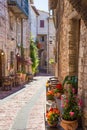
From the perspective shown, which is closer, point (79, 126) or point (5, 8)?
point (79, 126)

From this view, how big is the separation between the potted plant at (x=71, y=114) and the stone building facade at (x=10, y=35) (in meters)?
11.4

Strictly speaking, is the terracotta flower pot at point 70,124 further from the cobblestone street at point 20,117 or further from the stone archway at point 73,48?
the cobblestone street at point 20,117

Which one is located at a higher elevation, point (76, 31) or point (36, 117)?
point (76, 31)

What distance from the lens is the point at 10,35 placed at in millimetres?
17719

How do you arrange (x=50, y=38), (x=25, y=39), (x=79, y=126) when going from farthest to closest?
1. (x=50, y=38)
2. (x=25, y=39)
3. (x=79, y=126)

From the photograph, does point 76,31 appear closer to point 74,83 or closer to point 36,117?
point 74,83

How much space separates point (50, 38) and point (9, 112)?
99.8ft

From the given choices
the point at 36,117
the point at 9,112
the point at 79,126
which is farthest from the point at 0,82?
the point at 79,126

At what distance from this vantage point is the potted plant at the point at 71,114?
4211 millimetres

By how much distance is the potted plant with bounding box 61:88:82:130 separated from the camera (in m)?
4.21

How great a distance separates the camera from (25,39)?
23.7m

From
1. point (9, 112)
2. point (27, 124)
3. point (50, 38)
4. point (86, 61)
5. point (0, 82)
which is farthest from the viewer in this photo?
point (50, 38)

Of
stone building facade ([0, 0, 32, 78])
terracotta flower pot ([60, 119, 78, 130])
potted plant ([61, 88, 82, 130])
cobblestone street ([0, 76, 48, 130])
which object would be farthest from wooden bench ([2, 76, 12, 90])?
terracotta flower pot ([60, 119, 78, 130])

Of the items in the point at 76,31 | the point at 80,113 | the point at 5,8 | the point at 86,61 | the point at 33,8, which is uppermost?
the point at 33,8
